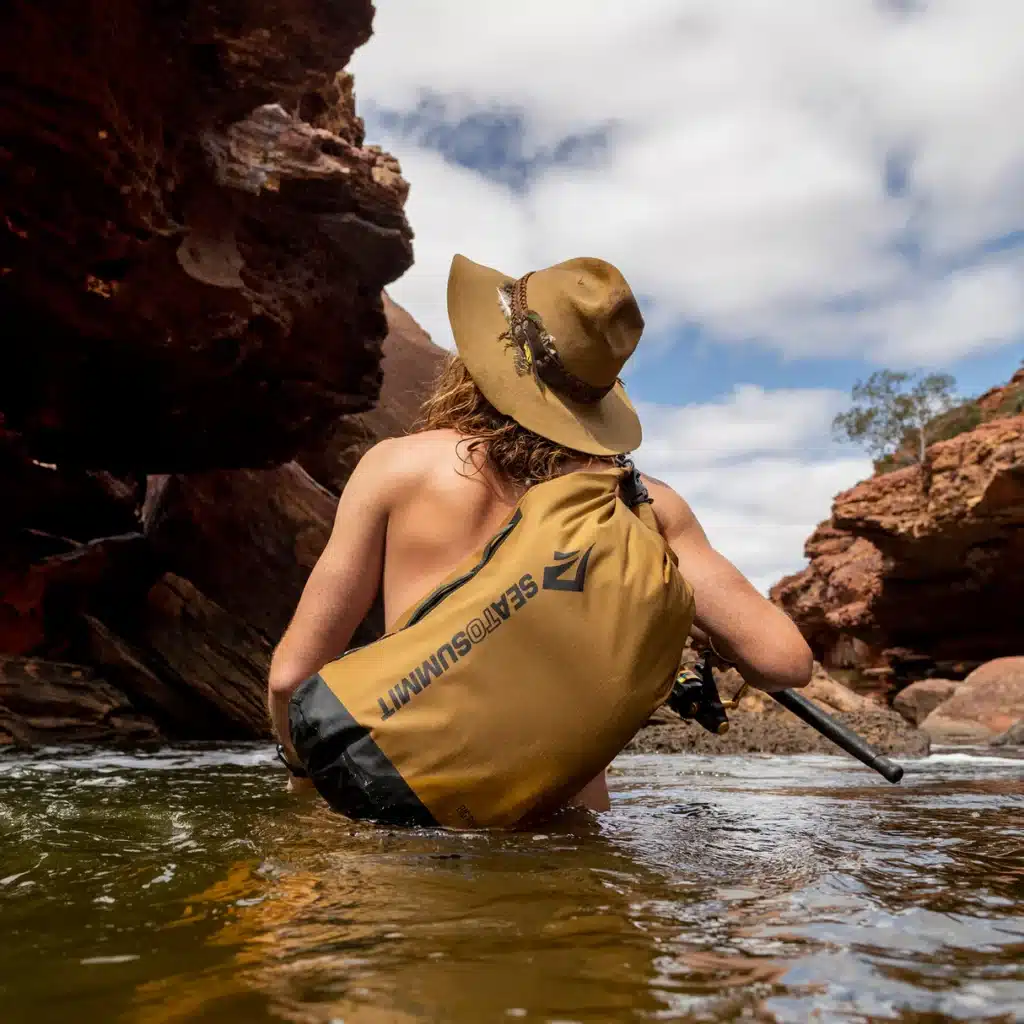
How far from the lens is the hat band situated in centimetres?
265

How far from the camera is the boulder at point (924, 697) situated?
16.9m

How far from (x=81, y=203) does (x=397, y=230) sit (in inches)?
124

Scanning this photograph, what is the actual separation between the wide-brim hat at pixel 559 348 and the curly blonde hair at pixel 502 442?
0.16 ft

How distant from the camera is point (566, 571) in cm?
212

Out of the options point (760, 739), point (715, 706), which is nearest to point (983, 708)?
point (760, 739)

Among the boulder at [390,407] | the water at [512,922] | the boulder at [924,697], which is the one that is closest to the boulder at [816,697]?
the boulder at [390,407]

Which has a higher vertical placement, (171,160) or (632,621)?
(171,160)

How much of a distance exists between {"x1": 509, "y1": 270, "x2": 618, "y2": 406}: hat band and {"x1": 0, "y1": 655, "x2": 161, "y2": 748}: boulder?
24.5ft

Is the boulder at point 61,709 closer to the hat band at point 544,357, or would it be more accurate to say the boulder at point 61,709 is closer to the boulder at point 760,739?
the boulder at point 760,739

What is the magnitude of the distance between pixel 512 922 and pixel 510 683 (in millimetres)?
665

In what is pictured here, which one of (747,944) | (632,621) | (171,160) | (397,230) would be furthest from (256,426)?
(747,944)

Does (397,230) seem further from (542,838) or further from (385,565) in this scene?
(542,838)

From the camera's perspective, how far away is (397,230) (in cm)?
945

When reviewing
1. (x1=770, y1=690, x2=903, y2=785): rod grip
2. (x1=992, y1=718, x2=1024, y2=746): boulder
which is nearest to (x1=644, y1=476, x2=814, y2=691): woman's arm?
(x1=770, y1=690, x2=903, y2=785): rod grip
